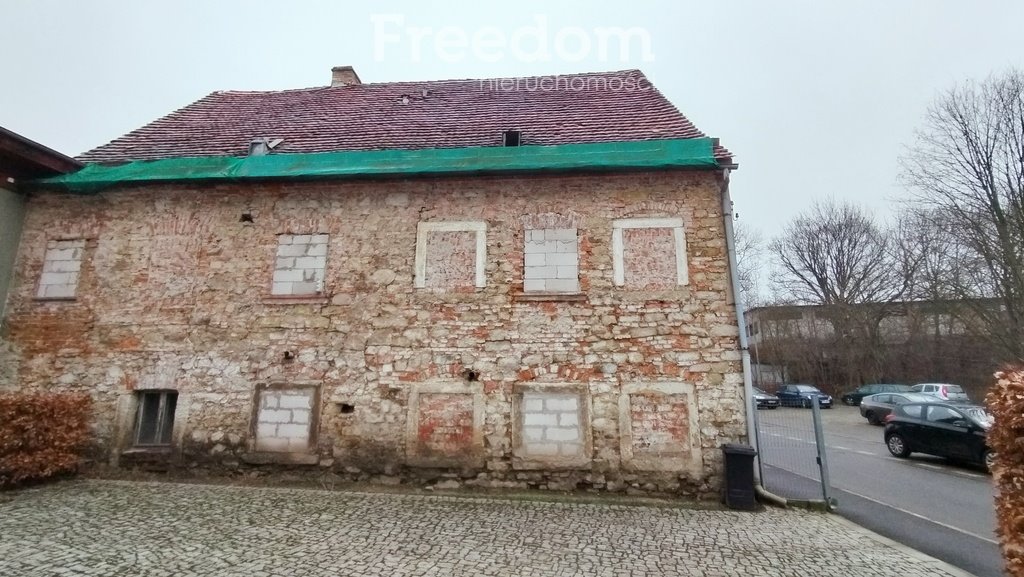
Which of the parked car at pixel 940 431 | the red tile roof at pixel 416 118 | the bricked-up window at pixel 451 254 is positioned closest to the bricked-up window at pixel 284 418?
the bricked-up window at pixel 451 254

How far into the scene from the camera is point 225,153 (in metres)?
9.22

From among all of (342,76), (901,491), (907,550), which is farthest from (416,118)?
(901,491)

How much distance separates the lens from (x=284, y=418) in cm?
770

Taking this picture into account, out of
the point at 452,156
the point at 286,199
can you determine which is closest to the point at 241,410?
the point at 286,199

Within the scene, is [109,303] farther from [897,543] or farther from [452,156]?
[897,543]

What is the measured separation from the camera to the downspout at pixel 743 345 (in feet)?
22.8

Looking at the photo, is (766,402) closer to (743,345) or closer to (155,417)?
(743,345)

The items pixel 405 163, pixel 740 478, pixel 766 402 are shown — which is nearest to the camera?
pixel 740 478

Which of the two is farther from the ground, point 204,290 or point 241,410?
point 204,290

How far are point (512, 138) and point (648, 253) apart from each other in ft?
10.9

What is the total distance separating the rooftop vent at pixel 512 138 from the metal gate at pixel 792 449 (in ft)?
19.3

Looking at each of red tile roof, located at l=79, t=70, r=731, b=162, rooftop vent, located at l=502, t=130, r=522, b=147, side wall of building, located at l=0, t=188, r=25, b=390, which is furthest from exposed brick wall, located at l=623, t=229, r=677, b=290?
side wall of building, located at l=0, t=188, r=25, b=390

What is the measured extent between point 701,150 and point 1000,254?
1953cm

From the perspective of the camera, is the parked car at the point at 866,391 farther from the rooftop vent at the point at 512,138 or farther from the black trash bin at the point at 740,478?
the rooftop vent at the point at 512,138
